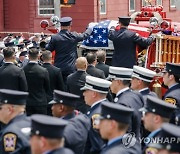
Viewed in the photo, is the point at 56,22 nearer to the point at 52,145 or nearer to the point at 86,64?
the point at 86,64

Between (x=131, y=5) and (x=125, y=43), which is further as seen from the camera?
(x=131, y=5)

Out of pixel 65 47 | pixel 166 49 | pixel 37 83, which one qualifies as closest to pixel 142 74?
pixel 37 83

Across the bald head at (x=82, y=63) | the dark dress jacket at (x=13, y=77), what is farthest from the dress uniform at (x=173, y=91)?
the dark dress jacket at (x=13, y=77)

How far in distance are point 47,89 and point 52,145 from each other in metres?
5.87

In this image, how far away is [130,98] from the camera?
7.80 m

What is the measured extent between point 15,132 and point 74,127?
0.76 m

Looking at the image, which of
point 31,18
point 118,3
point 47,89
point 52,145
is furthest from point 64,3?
→ point 118,3

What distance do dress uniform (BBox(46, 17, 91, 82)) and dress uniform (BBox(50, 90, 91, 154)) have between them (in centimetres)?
560

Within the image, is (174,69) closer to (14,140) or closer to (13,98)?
(13,98)

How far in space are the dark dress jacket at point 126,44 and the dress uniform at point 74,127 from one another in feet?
18.5

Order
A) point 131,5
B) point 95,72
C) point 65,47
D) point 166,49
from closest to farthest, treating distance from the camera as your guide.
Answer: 1. point 95,72
2. point 65,47
3. point 166,49
4. point 131,5

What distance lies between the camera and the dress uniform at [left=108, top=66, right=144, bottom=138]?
24.5 feet

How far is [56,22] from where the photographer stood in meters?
14.7

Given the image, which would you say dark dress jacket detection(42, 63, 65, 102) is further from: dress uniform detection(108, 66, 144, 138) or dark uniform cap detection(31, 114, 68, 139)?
dark uniform cap detection(31, 114, 68, 139)
